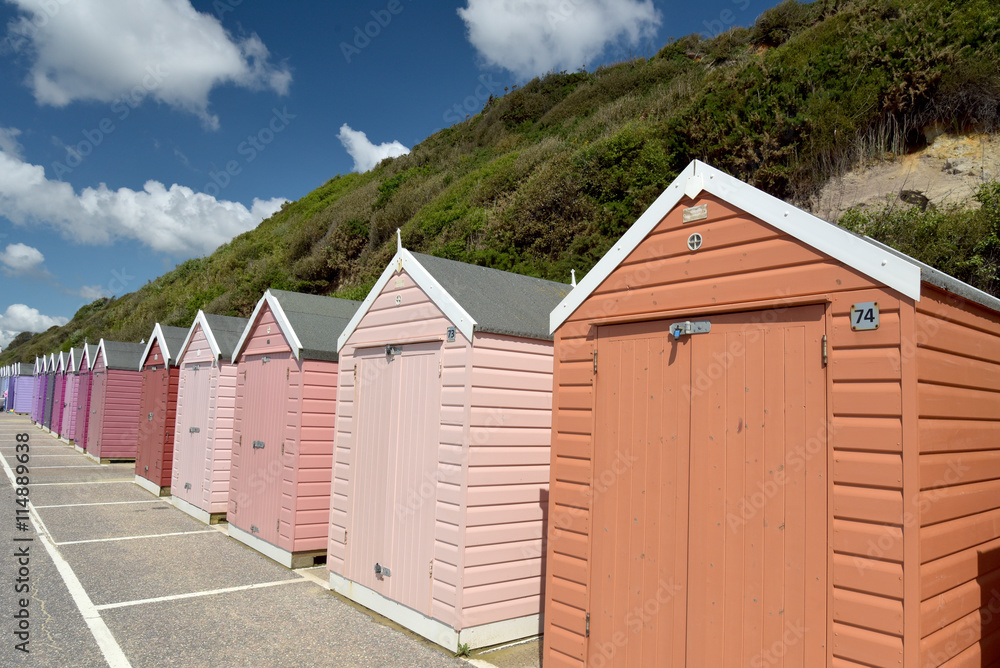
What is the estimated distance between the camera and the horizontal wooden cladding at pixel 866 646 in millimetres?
3004

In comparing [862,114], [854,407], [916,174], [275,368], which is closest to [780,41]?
[862,114]

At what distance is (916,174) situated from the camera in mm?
10406

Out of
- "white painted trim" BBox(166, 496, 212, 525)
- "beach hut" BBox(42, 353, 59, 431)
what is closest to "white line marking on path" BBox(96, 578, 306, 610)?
"white painted trim" BBox(166, 496, 212, 525)

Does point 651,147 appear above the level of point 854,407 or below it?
above

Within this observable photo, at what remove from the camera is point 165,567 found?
823 centimetres

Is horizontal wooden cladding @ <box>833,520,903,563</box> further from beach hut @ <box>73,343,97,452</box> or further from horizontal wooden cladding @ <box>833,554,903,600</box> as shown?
beach hut @ <box>73,343,97,452</box>

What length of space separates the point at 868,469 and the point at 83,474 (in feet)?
61.1

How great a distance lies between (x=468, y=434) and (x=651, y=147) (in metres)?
11.5

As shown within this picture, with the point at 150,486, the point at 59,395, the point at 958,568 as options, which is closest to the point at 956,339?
the point at 958,568

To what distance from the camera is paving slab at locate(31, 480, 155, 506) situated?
1271cm

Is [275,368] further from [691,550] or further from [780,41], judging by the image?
[780,41]

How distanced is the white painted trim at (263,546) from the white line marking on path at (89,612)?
7.41 feet

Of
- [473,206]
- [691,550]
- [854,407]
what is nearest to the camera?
[854,407]

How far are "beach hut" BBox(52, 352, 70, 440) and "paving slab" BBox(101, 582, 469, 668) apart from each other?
906 inches
